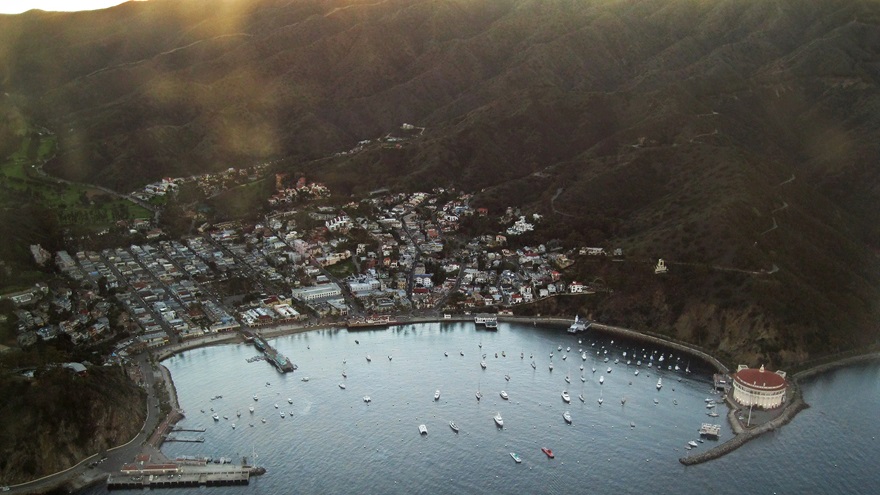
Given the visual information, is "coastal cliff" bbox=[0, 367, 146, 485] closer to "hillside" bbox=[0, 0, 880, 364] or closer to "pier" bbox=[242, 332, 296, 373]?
"pier" bbox=[242, 332, 296, 373]

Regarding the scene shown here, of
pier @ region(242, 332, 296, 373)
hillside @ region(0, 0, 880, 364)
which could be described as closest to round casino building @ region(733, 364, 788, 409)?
hillside @ region(0, 0, 880, 364)

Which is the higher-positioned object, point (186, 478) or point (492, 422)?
point (186, 478)

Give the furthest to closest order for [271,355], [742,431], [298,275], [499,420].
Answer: [298,275], [271,355], [499,420], [742,431]

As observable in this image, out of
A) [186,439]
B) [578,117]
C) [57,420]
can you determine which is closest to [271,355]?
[186,439]

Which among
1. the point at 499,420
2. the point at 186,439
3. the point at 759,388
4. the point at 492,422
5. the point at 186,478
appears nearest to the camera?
the point at 186,478

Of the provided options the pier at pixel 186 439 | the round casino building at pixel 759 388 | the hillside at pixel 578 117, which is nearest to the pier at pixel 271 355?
the pier at pixel 186 439

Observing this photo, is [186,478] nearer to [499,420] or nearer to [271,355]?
[271,355]

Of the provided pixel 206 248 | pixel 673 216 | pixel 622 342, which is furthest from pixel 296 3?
pixel 622 342

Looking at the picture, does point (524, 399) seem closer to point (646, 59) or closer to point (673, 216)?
point (673, 216)
